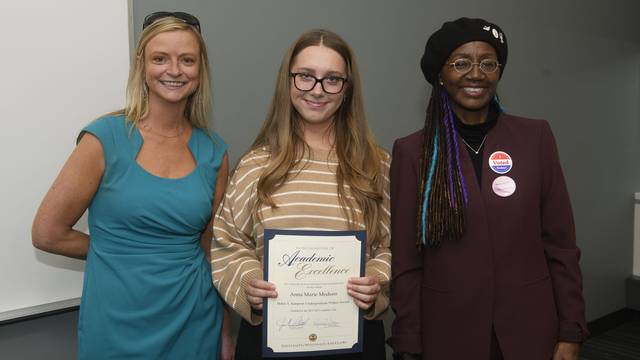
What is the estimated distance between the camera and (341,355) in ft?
5.41

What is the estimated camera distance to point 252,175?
5.65 feet

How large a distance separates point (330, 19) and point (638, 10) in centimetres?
349

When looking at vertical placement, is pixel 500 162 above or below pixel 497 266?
above

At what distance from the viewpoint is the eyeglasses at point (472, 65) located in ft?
6.04

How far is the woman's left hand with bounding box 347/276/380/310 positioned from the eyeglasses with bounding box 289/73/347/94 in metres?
0.60

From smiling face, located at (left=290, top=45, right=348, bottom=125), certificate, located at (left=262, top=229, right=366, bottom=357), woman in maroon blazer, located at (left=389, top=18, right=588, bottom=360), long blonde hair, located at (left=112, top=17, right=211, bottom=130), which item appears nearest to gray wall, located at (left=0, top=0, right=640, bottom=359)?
long blonde hair, located at (left=112, top=17, right=211, bottom=130)

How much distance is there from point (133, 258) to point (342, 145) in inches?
29.8

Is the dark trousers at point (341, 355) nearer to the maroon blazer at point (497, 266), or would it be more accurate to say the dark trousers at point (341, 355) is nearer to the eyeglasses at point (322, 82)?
the maroon blazer at point (497, 266)

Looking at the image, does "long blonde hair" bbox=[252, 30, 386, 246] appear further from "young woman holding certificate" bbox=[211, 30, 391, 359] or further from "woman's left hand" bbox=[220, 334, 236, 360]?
"woman's left hand" bbox=[220, 334, 236, 360]

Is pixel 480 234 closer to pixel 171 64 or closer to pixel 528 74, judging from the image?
pixel 171 64

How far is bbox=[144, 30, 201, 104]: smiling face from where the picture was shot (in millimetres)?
1746

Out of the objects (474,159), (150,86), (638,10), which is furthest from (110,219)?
(638,10)

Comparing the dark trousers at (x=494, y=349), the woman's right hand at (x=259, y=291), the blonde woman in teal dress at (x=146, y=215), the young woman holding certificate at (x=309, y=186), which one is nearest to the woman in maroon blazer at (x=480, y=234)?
the dark trousers at (x=494, y=349)

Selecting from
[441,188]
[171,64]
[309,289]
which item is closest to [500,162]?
[441,188]
